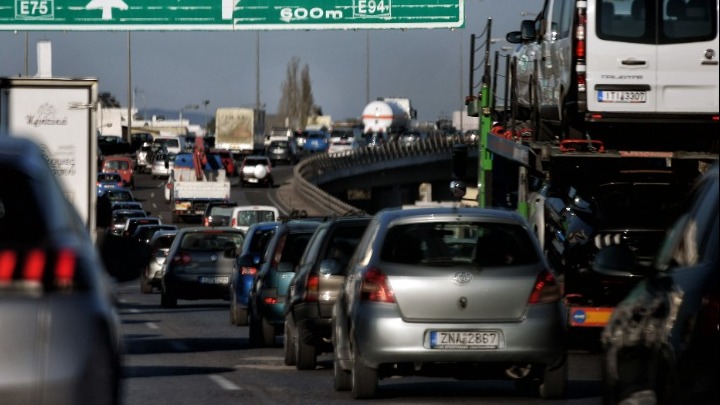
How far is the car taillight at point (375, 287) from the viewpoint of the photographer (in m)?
13.7

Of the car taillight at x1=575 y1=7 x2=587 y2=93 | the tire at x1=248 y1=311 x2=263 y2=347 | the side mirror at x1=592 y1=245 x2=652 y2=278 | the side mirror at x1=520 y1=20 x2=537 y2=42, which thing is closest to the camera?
the side mirror at x1=592 y1=245 x2=652 y2=278

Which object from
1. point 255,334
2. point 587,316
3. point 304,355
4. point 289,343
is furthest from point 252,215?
point 587,316

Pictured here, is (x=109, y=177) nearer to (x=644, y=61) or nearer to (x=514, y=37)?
(x=514, y=37)

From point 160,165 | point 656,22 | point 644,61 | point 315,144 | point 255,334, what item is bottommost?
point 315,144

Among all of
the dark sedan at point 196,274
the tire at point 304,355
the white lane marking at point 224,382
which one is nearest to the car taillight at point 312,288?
the tire at point 304,355

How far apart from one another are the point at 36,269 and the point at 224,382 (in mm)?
10212

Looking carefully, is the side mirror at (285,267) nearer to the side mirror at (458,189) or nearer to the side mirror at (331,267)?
the side mirror at (331,267)

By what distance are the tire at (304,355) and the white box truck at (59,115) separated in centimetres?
495

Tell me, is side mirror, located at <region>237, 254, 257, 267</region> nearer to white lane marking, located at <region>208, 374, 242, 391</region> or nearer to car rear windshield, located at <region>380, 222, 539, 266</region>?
white lane marking, located at <region>208, 374, 242, 391</region>

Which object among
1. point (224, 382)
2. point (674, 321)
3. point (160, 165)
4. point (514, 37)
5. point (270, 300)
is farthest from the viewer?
point (160, 165)

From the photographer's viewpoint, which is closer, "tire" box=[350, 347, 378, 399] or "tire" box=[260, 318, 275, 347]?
"tire" box=[350, 347, 378, 399]

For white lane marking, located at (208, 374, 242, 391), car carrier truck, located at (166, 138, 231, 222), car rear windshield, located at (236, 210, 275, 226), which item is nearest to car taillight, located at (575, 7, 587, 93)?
white lane marking, located at (208, 374, 242, 391)

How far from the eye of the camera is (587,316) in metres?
18.1

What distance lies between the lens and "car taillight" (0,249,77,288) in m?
6.52
